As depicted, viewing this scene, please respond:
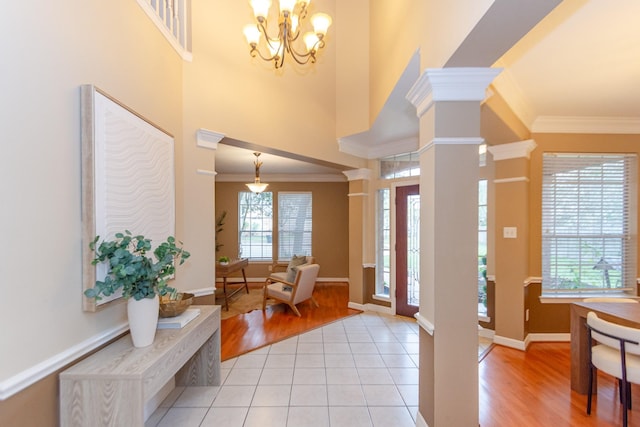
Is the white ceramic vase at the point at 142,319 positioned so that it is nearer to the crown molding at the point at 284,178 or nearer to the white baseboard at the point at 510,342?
the white baseboard at the point at 510,342

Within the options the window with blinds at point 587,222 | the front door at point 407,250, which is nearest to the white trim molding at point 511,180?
the window with blinds at point 587,222

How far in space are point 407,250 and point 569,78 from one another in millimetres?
2696

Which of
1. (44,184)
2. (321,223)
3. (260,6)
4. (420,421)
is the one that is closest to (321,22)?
(260,6)

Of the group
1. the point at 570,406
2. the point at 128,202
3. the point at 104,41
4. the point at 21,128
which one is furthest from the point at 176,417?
the point at 570,406

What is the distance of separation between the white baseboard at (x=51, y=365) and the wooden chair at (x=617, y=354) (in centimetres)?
322

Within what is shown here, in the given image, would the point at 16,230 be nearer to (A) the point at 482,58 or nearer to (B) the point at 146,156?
(B) the point at 146,156

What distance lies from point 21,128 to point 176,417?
207 centimetres

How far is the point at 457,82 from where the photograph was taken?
166 centimetres

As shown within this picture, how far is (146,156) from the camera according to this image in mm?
1941

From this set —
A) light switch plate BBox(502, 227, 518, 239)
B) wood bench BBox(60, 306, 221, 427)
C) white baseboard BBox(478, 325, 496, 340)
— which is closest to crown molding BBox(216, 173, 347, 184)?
light switch plate BBox(502, 227, 518, 239)

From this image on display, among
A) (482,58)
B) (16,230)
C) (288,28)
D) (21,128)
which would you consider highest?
(288,28)

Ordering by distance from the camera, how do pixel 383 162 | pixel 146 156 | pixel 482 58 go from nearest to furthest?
1. pixel 482 58
2. pixel 146 156
3. pixel 383 162

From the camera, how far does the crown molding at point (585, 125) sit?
11.0ft

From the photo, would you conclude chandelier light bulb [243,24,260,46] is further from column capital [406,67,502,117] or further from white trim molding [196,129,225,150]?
column capital [406,67,502,117]
